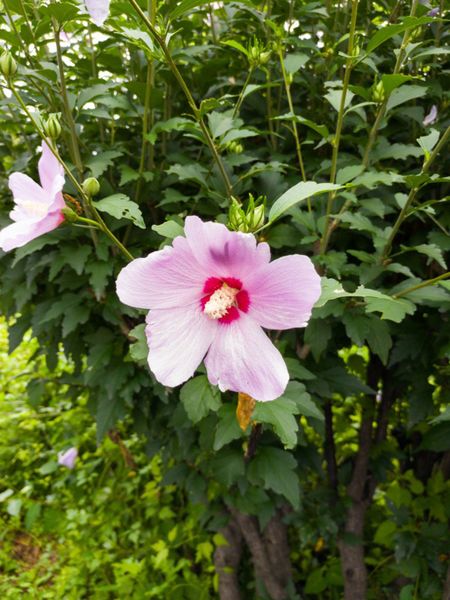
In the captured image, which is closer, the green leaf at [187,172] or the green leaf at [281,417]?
the green leaf at [281,417]

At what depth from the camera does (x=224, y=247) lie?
74 cm

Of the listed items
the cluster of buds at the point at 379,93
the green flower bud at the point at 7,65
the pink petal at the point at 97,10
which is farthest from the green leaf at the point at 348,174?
the green flower bud at the point at 7,65

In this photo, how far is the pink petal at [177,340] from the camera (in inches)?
32.0

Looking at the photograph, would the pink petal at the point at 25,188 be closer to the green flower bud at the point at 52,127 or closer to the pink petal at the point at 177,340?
the green flower bud at the point at 52,127

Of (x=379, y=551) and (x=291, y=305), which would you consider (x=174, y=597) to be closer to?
(x=379, y=551)

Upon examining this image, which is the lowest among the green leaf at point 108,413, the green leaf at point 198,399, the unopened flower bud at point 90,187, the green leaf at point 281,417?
the green leaf at point 108,413

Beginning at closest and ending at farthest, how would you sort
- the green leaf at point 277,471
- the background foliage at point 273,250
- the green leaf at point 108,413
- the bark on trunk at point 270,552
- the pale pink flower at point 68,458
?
the background foliage at point 273,250
the green leaf at point 277,471
the green leaf at point 108,413
the bark on trunk at point 270,552
the pale pink flower at point 68,458

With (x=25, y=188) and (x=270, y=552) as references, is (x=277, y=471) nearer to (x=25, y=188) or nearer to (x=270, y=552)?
(x=270, y=552)

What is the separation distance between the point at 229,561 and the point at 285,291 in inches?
81.8

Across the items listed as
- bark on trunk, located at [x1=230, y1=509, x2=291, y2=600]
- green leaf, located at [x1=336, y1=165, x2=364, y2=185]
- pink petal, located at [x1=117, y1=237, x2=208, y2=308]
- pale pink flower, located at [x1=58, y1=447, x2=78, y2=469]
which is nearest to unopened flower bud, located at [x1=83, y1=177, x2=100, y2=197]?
pink petal, located at [x1=117, y1=237, x2=208, y2=308]

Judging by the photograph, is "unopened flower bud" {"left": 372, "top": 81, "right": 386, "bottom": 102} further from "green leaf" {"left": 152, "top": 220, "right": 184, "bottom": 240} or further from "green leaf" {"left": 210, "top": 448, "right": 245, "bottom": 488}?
"green leaf" {"left": 210, "top": 448, "right": 245, "bottom": 488}

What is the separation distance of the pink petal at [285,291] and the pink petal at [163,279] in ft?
0.32

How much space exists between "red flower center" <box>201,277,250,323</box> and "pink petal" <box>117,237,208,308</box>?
0.02 m

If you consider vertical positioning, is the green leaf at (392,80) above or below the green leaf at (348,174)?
above
